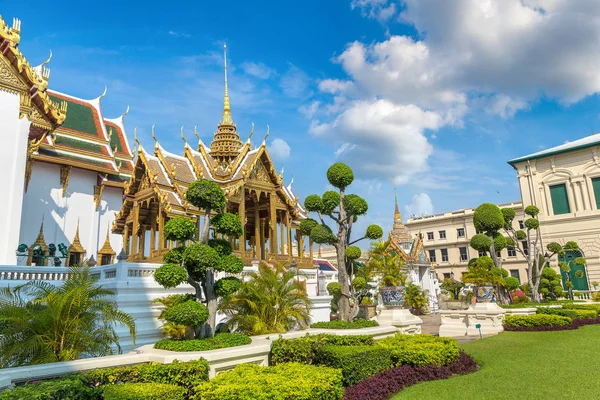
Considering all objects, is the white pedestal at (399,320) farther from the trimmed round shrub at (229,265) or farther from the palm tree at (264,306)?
the trimmed round shrub at (229,265)

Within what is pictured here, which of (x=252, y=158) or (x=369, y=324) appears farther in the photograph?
(x=252, y=158)

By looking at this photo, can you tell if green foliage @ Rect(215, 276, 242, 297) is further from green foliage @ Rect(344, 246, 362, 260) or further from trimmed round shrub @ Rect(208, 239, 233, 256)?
green foliage @ Rect(344, 246, 362, 260)

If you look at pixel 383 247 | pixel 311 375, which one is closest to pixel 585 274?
pixel 383 247

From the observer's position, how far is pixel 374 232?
1091cm

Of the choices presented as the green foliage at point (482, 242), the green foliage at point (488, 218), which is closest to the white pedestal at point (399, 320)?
the green foliage at point (482, 242)

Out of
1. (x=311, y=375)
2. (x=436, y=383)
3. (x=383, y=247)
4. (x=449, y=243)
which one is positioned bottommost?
(x=436, y=383)

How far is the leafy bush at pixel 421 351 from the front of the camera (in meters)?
7.36

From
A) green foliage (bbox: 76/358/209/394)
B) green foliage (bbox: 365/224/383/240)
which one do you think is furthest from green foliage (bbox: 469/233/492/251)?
green foliage (bbox: 76/358/209/394)

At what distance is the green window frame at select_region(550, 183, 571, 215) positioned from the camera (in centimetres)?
3294

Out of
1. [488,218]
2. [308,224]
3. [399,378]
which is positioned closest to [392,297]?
[308,224]

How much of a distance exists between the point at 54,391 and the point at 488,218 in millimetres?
18408

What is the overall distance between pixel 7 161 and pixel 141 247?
5937 millimetres

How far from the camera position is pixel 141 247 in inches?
718

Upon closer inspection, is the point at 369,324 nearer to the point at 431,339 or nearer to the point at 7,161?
the point at 431,339
